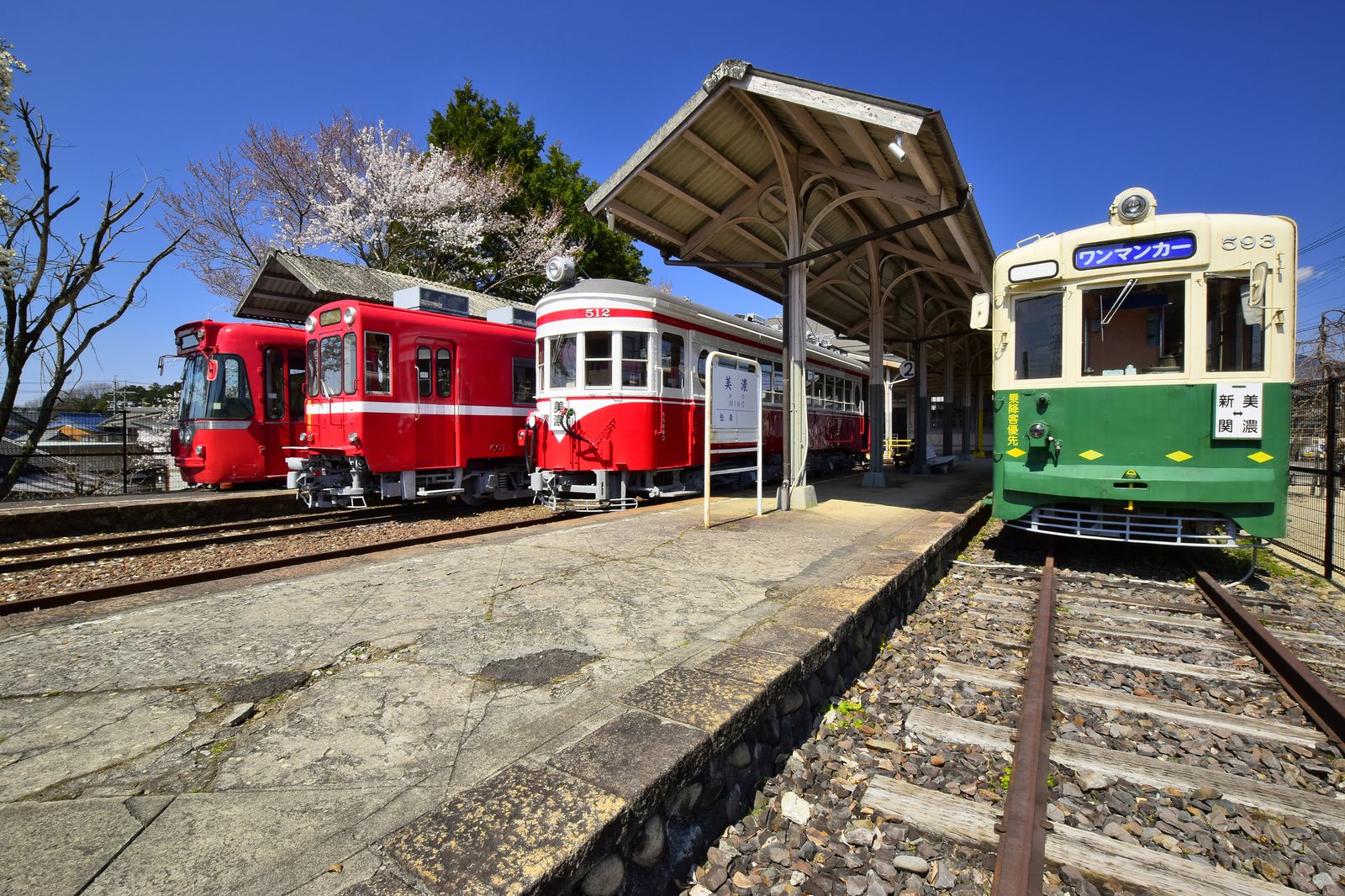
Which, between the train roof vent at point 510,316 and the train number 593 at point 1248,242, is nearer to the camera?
the train number 593 at point 1248,242

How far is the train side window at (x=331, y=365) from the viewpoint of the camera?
9.43m

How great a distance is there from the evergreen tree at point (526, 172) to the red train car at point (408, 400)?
601 inches

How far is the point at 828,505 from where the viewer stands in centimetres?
920

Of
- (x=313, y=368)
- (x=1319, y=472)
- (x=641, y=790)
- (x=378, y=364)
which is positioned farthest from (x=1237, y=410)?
(x=313, y=368)

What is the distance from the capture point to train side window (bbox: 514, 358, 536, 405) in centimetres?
1120

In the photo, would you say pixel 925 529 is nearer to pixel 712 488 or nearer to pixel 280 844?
pixel 712 488

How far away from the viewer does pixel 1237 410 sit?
18.1ft

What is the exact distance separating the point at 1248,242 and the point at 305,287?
15.0m

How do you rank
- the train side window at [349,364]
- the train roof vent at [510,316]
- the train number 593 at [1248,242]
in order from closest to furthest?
the train number 593 at [1248,242] → the train side window at [349,364] → the train roof vent at [510,316]

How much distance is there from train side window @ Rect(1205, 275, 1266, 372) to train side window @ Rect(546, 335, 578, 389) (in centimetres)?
728

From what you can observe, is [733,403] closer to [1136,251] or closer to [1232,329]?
[1136,251]

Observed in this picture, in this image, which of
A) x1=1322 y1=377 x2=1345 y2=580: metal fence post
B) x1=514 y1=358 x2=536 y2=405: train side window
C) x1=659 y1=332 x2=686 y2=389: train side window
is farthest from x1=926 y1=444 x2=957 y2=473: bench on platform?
x1=514 y1=358 x2=536 y2=405: train side window

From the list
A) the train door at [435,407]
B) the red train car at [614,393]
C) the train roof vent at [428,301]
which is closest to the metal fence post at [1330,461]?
the red train car at [614,393]

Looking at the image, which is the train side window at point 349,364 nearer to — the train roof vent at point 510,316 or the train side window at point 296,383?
the train roof vent at point 510,316
